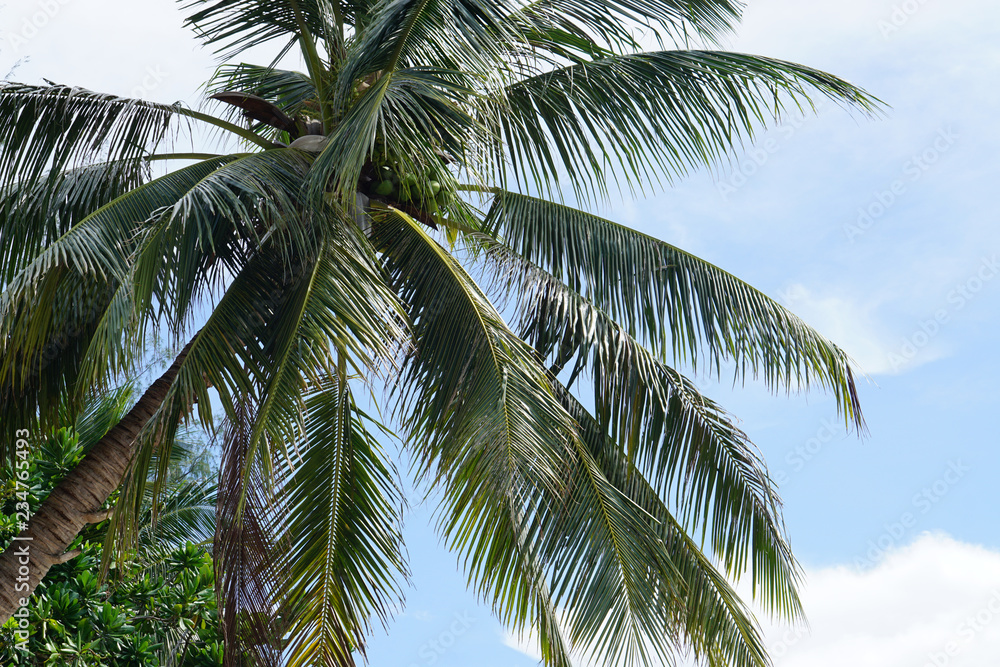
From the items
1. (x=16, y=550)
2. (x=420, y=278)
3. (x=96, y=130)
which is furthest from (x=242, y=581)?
(x=96, y=130)

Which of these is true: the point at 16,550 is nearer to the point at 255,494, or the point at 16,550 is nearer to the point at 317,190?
the point at 255,494

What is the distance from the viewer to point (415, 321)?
5191mm

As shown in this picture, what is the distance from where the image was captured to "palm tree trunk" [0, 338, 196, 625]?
193 inches

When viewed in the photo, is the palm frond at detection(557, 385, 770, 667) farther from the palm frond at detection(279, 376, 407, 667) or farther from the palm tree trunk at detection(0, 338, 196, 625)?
the palm tree trunk at detection(0, 338, 196, 625)

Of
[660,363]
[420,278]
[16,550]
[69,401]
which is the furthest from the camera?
[660,363]

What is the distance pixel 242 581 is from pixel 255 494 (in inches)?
16.5

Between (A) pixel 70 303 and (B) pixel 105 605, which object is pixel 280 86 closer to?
(A) pixel 70 303

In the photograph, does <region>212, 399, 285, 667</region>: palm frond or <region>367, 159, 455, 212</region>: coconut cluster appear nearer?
<region>212, 399, 285, 667</region>: palm frond

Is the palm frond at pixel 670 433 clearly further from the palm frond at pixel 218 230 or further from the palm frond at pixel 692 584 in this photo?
the palm frond at pixel 218 230

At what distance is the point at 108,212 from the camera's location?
16.6 ft

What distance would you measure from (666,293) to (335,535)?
108 inches

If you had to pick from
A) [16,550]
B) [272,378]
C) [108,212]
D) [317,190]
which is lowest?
[16,550]

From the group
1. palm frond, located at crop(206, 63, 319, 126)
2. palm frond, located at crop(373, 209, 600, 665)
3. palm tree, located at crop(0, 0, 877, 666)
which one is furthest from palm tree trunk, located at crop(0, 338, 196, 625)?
palm frond, located at crop(206, 63, 319, 126)

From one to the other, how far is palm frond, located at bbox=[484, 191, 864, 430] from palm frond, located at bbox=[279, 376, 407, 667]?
1710 mm
